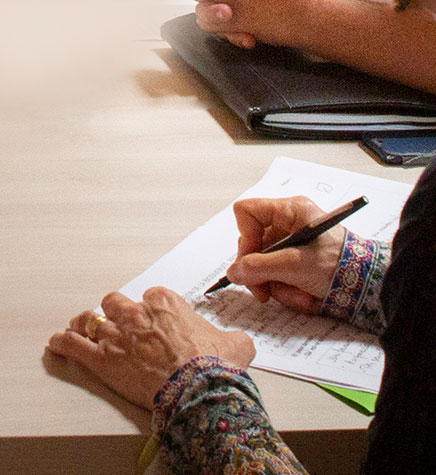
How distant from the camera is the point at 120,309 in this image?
673 mm

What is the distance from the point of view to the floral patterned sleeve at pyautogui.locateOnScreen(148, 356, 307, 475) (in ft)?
1.85

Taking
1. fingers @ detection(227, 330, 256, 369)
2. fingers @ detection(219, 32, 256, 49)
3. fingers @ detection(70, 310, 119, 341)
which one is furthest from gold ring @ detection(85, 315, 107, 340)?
fingers @ detection(219, 32, 256, 49)

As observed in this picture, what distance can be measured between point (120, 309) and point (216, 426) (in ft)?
0.49

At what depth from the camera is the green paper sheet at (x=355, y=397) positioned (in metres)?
0.61

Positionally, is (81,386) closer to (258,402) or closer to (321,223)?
(258,402)

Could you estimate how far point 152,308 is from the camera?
2.22 feet

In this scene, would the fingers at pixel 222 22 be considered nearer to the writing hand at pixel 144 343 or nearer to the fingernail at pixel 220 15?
the fingernail at pixel 220 15

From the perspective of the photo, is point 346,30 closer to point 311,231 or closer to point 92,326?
point 311,231

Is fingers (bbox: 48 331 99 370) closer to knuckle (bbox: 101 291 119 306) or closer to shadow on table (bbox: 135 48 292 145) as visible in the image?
knuckle (bbox: 101 291 119 306)

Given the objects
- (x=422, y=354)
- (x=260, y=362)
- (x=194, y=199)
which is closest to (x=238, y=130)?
(x=194, y=199)

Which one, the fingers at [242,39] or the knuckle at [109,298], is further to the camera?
the fingers at [242,39]

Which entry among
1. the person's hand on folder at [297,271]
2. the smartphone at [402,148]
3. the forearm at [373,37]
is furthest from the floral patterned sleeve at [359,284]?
the forearm at [373,37]

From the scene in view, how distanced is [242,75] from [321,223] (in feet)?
1.64

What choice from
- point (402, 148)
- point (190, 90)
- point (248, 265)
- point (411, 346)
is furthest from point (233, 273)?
point (190, 90)
